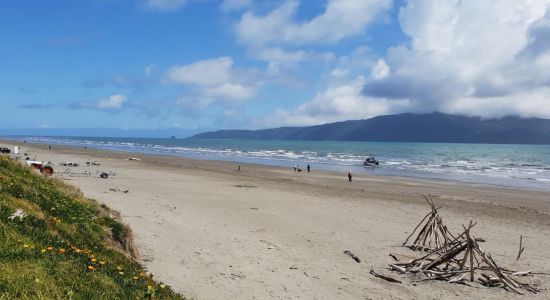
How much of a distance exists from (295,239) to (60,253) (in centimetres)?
946

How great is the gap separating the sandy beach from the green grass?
1.81 metres

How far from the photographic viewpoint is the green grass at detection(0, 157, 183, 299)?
5.05 meters

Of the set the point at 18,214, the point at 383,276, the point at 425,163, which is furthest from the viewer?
the point at 425,163

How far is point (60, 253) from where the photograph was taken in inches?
247

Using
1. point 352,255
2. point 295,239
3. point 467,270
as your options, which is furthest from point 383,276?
point 295,239

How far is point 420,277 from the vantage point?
11.3 metres

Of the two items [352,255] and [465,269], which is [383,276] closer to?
[352,255]

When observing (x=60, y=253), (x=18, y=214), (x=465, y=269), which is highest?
(x=18, y=214)

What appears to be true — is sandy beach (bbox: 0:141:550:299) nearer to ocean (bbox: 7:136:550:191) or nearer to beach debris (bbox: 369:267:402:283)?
beach debris (bbox: 369:267:402:283)

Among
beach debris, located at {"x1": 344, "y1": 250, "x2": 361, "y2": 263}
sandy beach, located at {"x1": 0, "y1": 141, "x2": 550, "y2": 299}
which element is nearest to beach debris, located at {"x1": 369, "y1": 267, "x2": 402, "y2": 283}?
sandy beach, located at {"x1": 0, "y1": 141, "x2": 550, "y2": 299}

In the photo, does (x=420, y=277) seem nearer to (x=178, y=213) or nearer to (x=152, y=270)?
(x=152, y=270)

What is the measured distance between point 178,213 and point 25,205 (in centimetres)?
948

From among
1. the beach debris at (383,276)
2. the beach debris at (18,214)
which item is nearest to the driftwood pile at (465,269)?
the beach debris at (383,276)

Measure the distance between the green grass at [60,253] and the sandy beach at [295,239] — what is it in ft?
5.95
